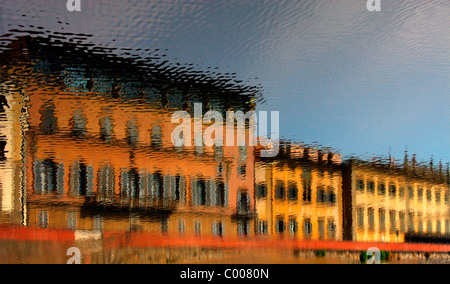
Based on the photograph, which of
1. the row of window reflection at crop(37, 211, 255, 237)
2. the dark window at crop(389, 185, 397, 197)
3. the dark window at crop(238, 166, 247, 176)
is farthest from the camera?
the dark window at crop(389, 185, 397, 197)

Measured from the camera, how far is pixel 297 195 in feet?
4.74

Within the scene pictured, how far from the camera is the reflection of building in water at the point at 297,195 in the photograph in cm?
142

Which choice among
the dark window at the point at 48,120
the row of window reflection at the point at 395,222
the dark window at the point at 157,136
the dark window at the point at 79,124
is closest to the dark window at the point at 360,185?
the row of window reflection at the point at 395,222

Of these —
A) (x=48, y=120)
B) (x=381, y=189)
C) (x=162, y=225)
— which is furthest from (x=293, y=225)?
(x=48, y=120)

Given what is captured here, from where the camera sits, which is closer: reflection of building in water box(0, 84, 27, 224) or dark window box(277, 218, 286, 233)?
reflection of building in water box(0, 84, 27, 224)

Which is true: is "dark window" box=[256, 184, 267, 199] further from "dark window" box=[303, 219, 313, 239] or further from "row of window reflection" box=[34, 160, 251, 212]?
"dark window" box=[303, 219, 313, 239]

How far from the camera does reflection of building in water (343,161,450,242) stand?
1.49m

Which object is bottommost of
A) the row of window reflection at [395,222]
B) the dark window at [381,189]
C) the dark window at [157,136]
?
the row of window reflection at [395,222]

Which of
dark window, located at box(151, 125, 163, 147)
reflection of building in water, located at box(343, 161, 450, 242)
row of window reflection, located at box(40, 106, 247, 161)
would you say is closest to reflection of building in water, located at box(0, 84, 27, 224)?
row of window reflection, located at box(40, 106, 247, 161)

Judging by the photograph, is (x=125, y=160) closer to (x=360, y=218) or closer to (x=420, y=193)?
(x=360, y=218)

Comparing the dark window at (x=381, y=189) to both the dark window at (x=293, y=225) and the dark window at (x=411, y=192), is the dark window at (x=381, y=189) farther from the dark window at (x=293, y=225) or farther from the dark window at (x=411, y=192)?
the dark window at (x=293, y=225)

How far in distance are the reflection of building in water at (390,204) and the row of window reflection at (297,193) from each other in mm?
94

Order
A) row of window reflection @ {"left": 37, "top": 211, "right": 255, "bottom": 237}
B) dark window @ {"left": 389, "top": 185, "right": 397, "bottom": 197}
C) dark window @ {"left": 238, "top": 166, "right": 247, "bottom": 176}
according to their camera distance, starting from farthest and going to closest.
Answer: dark window @ {"left": 389, "top": 185, "right": 397, "bottom": 197} → dark window @ {"left": 238, "top": 166, "right": 247, "bottom": 176} → row of window reflection @ {"left": 37, "top": 211, "right": 255, "bottom": 237}

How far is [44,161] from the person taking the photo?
1.32 m
